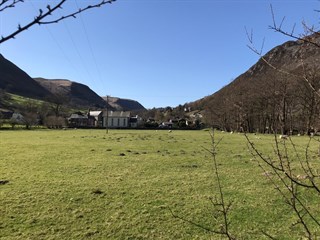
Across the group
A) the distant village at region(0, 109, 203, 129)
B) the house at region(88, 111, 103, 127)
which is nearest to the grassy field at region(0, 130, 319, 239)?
the distant village at region(0, 109, 203, 129)

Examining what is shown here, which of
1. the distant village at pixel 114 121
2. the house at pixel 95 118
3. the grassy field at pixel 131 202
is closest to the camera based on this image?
the grassy field at pixel 131 202

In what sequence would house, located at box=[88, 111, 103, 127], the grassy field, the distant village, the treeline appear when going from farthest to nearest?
1. house, located at box=[88, 111, 103, 127]
2. the distant village
3. the grassy field
4. the treeline

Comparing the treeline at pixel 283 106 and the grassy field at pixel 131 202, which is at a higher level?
the treeline at pixel 283 106

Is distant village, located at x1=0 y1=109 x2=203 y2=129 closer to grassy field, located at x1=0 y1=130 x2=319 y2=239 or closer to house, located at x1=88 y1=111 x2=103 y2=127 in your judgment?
house, located at x1=88 y1=111 x2=103 y2=127

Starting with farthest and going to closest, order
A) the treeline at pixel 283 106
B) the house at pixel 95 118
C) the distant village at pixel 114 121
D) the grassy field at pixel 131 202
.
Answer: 1. the house at pixel 95 118
2. the distant village at pixel 114 121
3. the grassy field at pixel 131 202
4. the treeline at pixel 283 106

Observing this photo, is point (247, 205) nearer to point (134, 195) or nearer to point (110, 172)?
point (134, 195)

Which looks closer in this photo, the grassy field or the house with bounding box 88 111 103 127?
the grassy field

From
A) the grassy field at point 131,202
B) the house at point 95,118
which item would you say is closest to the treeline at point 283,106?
the grassy field at point 131,202

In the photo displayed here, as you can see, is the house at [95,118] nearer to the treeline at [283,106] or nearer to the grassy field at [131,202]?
the grassy field at [131,202]

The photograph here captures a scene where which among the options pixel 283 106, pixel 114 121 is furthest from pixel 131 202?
pixel 114 121

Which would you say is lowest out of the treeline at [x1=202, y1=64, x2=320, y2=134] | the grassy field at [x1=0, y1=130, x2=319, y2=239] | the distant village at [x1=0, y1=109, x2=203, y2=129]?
the grassy field at [x1=0, y1=130, x2=319, y2=239]

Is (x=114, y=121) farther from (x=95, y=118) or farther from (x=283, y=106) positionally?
(x=283, y=106)

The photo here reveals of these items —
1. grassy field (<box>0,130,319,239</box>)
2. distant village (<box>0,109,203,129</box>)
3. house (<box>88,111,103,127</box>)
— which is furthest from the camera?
house (<box>88,111,103,127</box>)

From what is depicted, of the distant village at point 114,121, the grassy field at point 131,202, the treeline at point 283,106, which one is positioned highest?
the distant village at point 114,121
